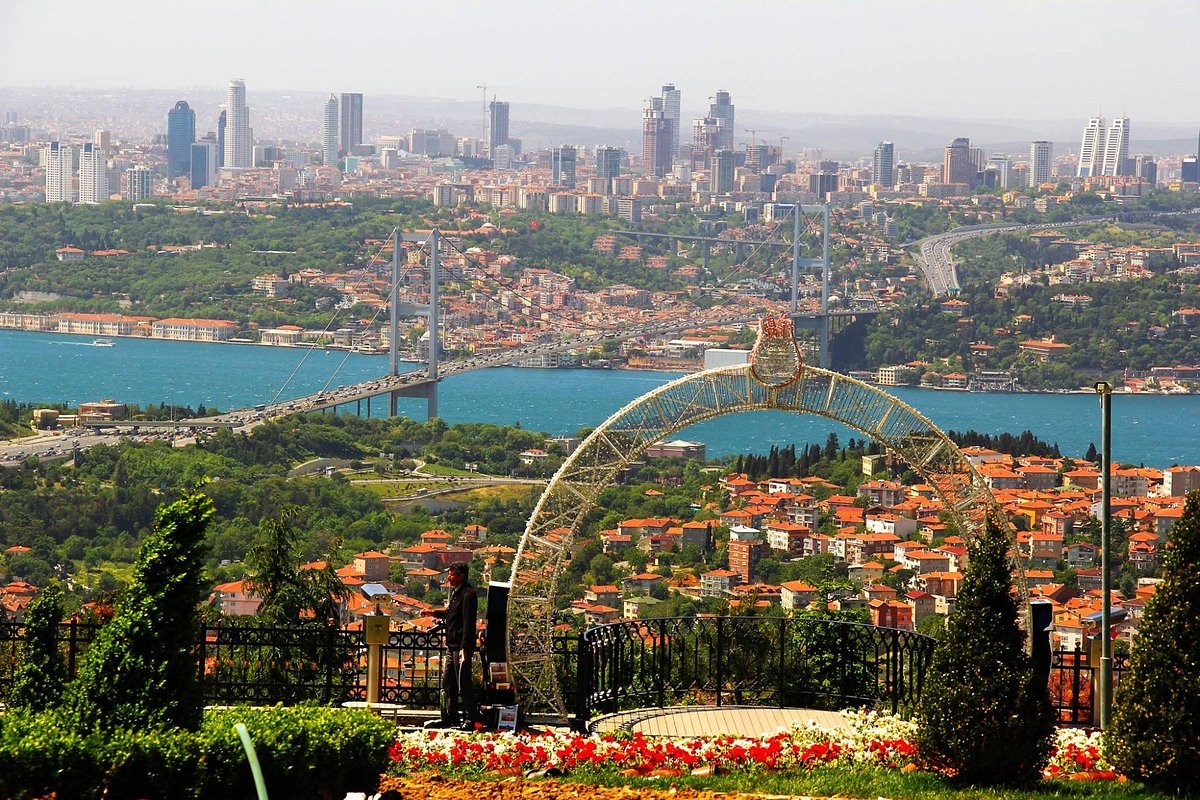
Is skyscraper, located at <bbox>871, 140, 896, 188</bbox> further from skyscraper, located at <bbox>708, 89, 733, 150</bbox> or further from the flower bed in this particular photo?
the flower bed

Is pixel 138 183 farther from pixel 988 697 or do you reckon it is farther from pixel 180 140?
pixel 988 697

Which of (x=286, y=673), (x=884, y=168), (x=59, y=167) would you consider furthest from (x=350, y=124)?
(x=286, y=673)

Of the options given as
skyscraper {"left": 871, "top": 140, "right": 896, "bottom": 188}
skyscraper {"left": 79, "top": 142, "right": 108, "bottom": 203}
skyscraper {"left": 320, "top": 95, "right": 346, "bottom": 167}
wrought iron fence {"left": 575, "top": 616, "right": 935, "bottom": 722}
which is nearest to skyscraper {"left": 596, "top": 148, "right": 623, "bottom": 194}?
skyscraper {"left": 871, "top": 140, "right": 896, "bottom": 188}

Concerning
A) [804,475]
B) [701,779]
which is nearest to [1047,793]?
[701,779]

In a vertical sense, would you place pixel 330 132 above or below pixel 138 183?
above

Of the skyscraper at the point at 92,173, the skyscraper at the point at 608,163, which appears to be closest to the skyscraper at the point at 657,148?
the skyscraper at the point at 608,163

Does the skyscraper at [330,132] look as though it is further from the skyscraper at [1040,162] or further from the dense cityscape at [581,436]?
the skyscraper at [1040,162]
